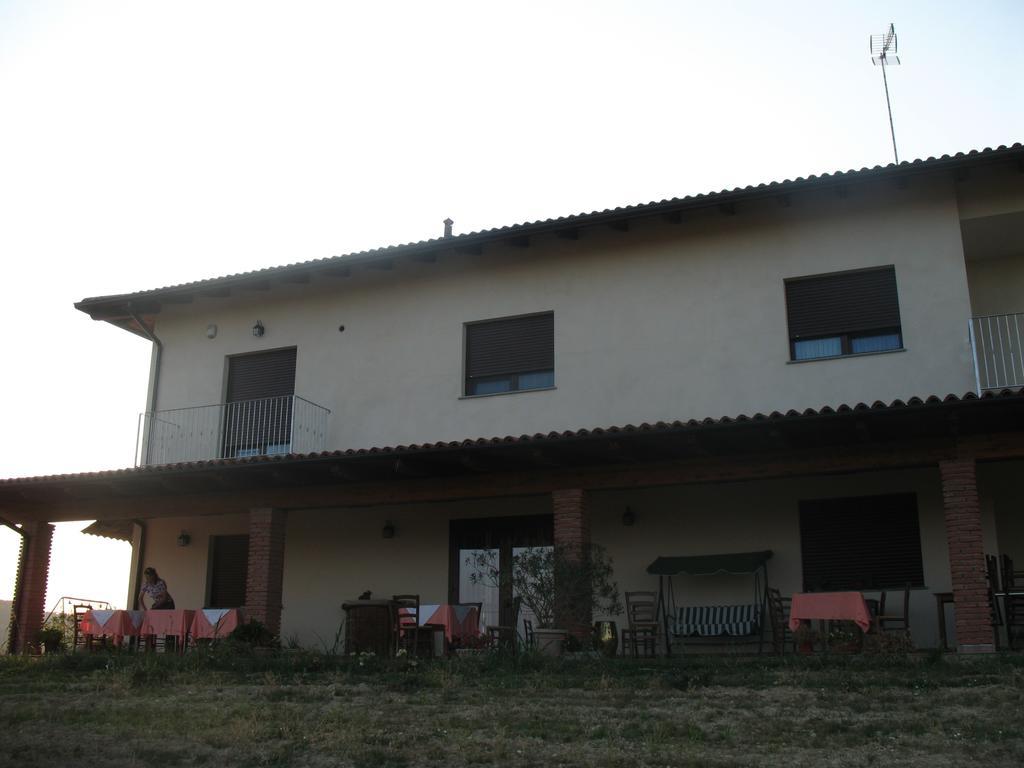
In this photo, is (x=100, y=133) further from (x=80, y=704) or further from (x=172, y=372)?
(x=172, y=372)

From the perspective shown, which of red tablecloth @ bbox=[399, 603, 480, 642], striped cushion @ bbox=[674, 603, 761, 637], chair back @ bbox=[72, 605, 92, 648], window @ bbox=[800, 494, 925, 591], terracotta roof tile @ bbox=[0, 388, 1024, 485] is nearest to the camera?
terracotta roof tile @ bbox=[0, 388, 1024, 485]

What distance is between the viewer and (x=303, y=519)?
16.4 metres

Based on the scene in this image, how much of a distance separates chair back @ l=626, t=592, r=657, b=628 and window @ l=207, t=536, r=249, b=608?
20.6 feet

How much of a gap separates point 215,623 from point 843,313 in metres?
8.67

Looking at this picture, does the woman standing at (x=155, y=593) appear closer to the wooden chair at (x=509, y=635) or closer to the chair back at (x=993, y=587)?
the wooden chair at (x=509, y=635)

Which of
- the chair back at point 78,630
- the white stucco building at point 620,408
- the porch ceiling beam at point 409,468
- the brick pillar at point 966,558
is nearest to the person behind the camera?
the brick pillar at point 966,558

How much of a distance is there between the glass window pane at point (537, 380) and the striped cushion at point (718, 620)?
351 centimetres

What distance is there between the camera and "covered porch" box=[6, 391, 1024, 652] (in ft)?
37.8

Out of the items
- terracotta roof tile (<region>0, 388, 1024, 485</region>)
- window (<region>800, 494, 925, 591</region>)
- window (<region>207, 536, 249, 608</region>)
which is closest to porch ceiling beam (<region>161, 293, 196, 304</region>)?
terracotta roof tile (<region>0, 388, 1024, 485</region>)

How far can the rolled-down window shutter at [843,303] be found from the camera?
531 inches

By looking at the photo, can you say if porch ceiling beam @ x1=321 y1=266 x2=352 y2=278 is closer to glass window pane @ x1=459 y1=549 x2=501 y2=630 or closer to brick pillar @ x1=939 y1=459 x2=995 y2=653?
glass window pane @ x1=459 y1=549 x2=501 y2=630

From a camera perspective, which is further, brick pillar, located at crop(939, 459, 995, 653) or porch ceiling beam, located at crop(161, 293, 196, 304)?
porch ceiling beam, located at crop(161, 293, 196, 304)

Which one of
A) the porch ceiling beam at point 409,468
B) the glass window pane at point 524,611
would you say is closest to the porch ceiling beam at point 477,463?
the porch ceiling beam at point 409,468

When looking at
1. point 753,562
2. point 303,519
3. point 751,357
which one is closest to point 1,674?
point 303,519
